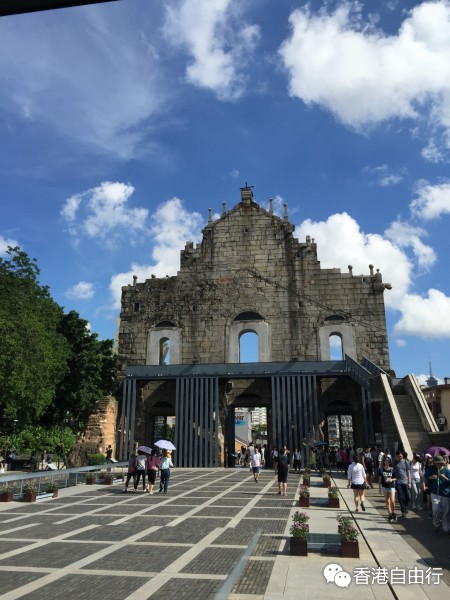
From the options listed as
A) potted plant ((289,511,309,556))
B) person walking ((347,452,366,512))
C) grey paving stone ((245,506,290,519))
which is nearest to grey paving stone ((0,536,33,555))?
potted plant ((289,511,309,556))

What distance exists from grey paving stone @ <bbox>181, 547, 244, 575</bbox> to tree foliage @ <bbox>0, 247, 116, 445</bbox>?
55.3 feet

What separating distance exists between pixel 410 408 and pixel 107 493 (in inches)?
550

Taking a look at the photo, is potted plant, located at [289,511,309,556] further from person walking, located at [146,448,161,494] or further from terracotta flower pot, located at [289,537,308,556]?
person walking, located at [146,448,161,494]

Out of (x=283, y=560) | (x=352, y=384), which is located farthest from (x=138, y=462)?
(x=352, y=384)

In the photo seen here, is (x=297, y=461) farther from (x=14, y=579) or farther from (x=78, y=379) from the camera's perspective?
(x=14, y=579)

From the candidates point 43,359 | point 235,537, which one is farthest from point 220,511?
point 43,359

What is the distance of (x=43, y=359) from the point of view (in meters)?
24.5

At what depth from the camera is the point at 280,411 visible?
28.3 m

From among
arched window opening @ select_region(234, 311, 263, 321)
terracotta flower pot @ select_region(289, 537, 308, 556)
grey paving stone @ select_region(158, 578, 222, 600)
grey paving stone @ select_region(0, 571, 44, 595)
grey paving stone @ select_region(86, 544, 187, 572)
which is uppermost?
arched window opening @ select_region(234, 311, 263, 321)

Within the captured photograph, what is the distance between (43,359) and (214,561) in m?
19.2

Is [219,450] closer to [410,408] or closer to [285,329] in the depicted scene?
[285,329]

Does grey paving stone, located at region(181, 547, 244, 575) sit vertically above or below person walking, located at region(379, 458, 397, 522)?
below

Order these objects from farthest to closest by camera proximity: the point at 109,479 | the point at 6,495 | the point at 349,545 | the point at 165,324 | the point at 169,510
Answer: the point at 165,324 → the point at 109,479 → the point at 6,495 → the point at 169,510 → the point at 349,545

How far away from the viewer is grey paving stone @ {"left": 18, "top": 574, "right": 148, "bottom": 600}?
6.04m
